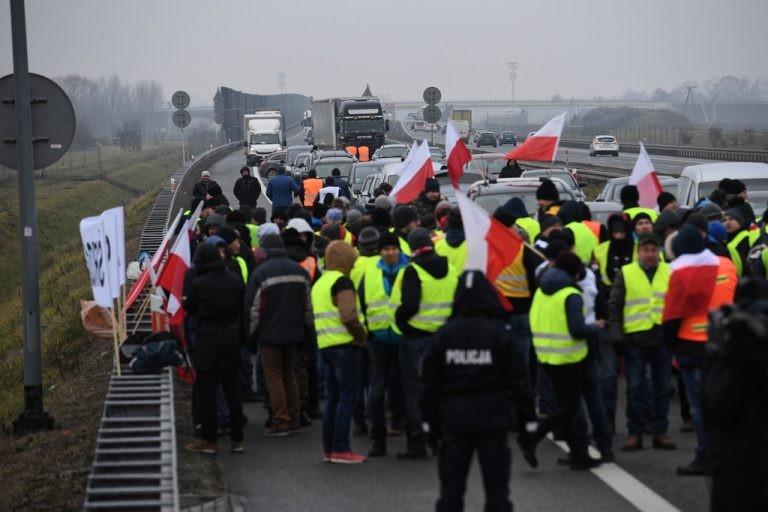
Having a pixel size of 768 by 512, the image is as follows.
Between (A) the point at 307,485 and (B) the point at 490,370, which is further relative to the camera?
(A) the point at 307,485

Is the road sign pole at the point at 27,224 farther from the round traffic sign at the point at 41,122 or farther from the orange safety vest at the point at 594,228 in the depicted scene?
the orange safety vest at the point at 594,228

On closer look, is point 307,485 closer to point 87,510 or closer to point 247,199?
point 87,510

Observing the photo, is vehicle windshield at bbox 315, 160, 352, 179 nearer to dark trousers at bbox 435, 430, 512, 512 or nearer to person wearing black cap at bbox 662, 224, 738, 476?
person wearing black cap at bbox 662, 224, 738, 476

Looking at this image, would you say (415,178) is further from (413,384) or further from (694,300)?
(694,300)

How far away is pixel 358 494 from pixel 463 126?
103960mm

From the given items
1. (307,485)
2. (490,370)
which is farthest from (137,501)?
(490,370)

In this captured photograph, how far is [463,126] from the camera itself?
372ft

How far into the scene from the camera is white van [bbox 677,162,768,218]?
20359 mm

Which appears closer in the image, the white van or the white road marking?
the white road marking

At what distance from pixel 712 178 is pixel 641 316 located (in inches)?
383

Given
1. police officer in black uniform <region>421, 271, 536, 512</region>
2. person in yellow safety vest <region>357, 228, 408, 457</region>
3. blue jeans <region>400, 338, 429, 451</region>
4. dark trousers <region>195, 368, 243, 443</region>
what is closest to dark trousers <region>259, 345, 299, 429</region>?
dark trousers <region>195, 368, 243, 443</region>

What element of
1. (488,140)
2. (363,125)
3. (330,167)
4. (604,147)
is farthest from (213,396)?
(488,140)

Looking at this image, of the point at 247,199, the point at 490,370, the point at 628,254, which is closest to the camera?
the point at 490,370

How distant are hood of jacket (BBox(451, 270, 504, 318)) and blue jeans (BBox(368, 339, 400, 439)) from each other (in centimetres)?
359
